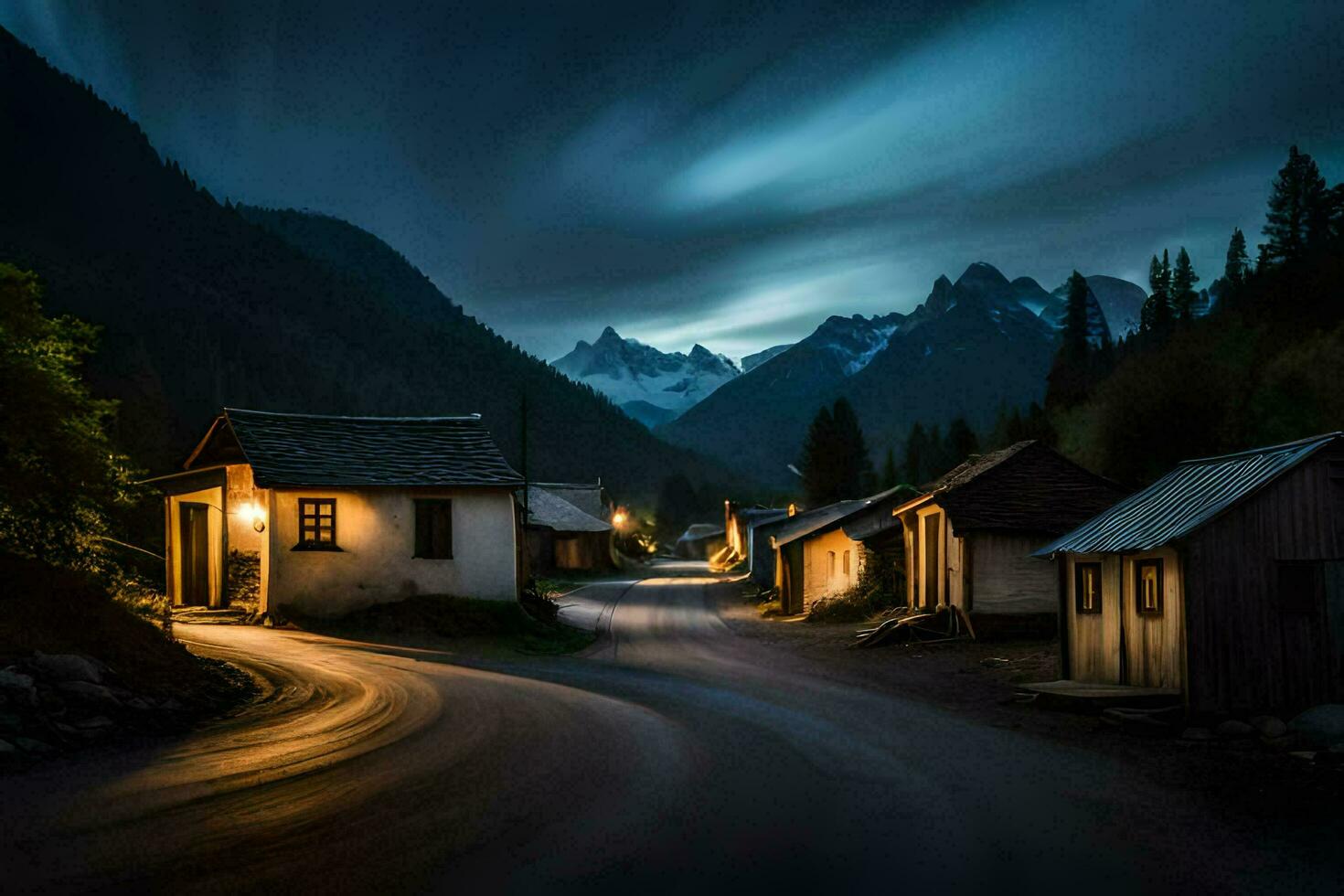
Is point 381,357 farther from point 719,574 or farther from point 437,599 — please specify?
point 437,599

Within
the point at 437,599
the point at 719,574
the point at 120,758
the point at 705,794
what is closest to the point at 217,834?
the point at 120,758

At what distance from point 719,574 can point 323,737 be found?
204 feet

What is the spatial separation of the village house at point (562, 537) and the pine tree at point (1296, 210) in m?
66.8

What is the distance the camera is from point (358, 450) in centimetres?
2952

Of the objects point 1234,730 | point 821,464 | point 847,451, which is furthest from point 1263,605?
point 847,451

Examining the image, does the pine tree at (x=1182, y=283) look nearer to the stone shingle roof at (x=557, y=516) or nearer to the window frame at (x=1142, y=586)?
the stone shingle roof at (x=557, y=516)

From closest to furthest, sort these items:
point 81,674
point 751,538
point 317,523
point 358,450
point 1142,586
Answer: point 81,674, point 1142,586, point 317,523, point 358,450, point 751,538

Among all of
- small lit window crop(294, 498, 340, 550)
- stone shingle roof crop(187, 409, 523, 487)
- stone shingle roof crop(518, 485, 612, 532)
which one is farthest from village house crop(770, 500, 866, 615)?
stone shingle roof crop(518, 485, 612, 532)

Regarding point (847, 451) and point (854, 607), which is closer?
point (854, 607)

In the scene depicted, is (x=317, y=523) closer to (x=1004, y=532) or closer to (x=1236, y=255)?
(x=1004, y=532)

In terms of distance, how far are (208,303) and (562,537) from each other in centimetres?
9531

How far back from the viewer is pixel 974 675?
20.0 meters

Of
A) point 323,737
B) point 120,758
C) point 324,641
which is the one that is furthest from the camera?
point 324,641

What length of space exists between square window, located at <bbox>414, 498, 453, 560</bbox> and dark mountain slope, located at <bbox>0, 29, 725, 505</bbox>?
72.7 metres
